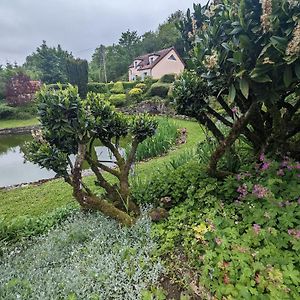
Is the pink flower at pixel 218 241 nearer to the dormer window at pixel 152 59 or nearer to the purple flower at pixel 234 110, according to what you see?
the purple flower at pixel 234 110

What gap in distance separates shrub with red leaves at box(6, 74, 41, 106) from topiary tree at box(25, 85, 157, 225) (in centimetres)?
2213

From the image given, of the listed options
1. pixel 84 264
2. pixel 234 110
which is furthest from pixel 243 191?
pixel 84 264

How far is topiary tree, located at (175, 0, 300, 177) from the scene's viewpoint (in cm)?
202

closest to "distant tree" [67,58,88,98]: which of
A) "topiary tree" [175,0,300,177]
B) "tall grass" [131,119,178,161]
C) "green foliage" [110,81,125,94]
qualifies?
"green foliage" [110,81,125,94]

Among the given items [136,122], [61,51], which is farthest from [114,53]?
[136,122]

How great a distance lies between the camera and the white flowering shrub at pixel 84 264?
2.02 m

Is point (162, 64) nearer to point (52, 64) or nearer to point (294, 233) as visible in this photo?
point (52, 64)

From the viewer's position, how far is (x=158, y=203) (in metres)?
3.16

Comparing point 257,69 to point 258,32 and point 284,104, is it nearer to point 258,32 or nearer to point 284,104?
point 258,32

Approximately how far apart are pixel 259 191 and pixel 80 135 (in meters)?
1.84

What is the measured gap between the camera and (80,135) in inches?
110

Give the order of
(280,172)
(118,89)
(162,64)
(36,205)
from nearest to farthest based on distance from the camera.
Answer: (280,172) < (36,205) < (118,89) < (162,64)

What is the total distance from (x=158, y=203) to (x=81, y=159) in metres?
1.03

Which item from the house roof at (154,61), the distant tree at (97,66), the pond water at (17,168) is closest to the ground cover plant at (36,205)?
the pond water at (17,168)
